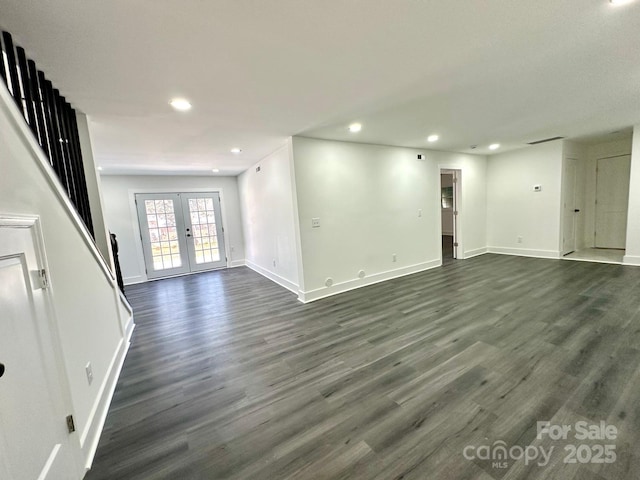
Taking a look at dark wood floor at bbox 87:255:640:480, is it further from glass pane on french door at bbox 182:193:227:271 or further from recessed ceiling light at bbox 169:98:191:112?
glass pane on french door at bbox 182:193:227:271

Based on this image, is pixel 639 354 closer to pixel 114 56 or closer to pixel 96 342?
pixel 96 342

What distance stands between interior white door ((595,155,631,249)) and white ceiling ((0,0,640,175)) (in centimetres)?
317

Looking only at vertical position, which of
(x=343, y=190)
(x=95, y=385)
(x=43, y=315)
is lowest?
(x=95, y=385)

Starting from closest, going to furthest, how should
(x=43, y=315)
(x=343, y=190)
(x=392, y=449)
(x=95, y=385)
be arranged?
(x=43, y=315) < (x=392, y=449) < (x=95, y=385) < (x=343, y=190)

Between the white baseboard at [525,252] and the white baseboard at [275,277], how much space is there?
Answer: 5.41 m

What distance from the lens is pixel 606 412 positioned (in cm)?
164

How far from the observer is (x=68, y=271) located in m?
1.80

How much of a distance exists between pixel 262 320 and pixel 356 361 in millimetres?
1529

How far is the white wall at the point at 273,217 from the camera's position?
4.21 meters

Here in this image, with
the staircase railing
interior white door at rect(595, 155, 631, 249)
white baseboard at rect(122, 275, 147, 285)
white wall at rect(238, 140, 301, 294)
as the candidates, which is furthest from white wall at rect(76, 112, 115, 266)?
interior white door at rect(595, 155, 631, 249)

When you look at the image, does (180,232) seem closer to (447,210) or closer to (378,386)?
(378,386)

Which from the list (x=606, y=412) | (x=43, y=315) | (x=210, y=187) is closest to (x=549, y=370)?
(x=606, y=412)

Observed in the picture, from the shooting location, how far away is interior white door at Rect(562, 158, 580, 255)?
5531 millimetres

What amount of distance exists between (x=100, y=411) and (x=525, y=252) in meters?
7.75
